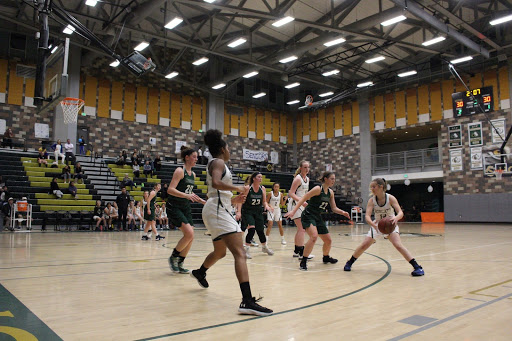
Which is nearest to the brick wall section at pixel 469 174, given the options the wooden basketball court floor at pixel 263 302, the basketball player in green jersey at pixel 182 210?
the wooden basketball court floor at pixel 263 302

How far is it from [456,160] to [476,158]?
3.69ft

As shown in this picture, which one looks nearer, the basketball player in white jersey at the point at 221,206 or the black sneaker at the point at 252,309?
the black sneaker at the point at 252,309

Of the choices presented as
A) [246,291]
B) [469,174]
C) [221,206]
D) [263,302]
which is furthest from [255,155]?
[246,291]

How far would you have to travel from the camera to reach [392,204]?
226 inches

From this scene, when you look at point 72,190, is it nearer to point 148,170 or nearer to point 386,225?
point 148,170

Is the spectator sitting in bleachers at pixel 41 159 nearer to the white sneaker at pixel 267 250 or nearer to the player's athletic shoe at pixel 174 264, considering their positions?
the white sneaker at pixel 267 250

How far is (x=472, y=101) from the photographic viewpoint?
23.1 m

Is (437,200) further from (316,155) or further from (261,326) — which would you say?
(261,326)

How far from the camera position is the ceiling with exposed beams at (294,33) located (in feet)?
58.3

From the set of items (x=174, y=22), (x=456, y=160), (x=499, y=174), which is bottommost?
(x=499, y=174)

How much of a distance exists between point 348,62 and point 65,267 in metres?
24.4

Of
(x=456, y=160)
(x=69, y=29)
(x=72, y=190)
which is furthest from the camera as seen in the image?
(x=456, y=160)

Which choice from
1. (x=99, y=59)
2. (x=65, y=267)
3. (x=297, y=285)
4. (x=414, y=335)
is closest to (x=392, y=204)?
(x=297, y=285)

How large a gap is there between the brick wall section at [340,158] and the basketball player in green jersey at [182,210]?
925 inches
